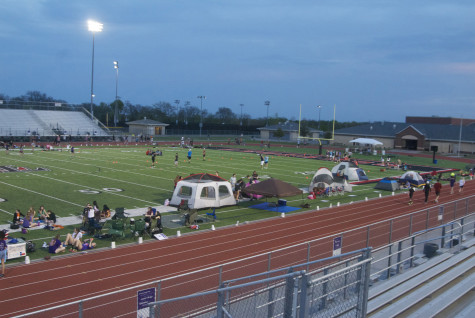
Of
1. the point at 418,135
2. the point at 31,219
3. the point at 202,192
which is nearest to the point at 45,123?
the point at 202,192

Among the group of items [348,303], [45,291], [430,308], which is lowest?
[45,291]

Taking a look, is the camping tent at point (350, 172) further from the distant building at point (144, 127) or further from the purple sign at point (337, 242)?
the distant building at point (144, 127)

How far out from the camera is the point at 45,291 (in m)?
11.8

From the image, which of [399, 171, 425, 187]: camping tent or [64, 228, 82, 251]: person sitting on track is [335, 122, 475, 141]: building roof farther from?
[64, 228, 82, 251]: person sitting on track

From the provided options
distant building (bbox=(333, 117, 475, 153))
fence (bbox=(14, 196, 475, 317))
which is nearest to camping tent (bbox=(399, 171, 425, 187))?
fence (bbox=(14, 196, 475, 317))

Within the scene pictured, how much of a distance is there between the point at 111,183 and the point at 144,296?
22473 millimetres

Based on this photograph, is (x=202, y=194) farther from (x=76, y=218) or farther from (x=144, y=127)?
(x=144, y=127)

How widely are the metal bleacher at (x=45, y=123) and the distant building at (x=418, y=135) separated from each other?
4954 cm

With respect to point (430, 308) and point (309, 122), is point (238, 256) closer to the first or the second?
point (430, 308)

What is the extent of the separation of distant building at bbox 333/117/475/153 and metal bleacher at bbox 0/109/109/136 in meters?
49.5

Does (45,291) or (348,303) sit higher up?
(348,303)

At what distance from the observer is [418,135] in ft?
267

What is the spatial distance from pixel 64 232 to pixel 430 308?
548 inches

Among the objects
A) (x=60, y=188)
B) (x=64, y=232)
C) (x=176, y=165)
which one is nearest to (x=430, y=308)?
(x=64, y=232)
